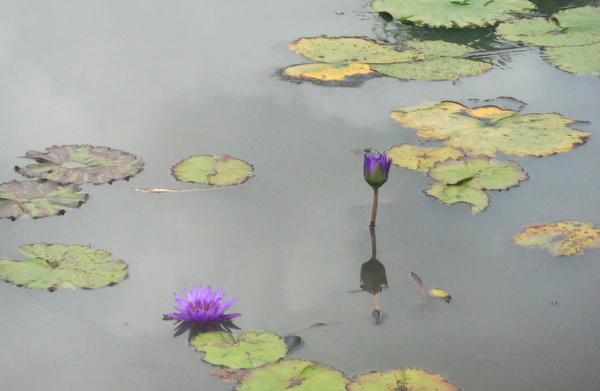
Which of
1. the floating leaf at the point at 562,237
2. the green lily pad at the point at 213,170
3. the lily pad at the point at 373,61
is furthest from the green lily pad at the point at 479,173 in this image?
the lily pad at the point at 373,61

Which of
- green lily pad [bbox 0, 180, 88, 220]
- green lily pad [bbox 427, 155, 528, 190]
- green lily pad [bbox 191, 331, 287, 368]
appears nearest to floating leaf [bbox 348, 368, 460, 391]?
green lily pad [bbox 191, 331, 287, 368]

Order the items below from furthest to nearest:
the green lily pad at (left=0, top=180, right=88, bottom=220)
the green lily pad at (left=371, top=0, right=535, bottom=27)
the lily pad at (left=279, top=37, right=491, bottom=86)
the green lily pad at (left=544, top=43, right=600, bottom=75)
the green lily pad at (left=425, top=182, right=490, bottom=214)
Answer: the green lily pad at (left=371, top=0, right=535, bottom=27) < the green lily pad at (left=544, top=43, right=600, bottom=75) < the lily pad at (left=279, top=37, right=491, bottom=86) < the green lily pad at (left=425, top=182, right=490, bottom=214) < the green lily pad at (left=0, top=180, right=88, bottom=220)

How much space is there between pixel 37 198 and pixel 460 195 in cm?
131

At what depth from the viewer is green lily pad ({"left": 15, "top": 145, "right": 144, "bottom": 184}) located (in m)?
2.09

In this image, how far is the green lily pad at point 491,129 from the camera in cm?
234

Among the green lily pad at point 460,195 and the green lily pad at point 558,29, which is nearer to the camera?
the green lily pad at point 460,195

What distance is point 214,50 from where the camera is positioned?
3100mm

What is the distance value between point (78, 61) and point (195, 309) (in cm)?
184

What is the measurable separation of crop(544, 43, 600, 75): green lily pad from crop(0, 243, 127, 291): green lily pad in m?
2.29

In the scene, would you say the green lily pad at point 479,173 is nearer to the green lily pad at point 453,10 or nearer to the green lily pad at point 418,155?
the green lily pad at point 418,155

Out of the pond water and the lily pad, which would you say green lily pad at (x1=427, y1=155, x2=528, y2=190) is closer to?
the pond water

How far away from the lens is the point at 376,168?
1818 mm

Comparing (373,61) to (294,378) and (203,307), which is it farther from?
(294,378)

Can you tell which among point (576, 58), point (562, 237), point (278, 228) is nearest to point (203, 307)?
point (278, 228)
